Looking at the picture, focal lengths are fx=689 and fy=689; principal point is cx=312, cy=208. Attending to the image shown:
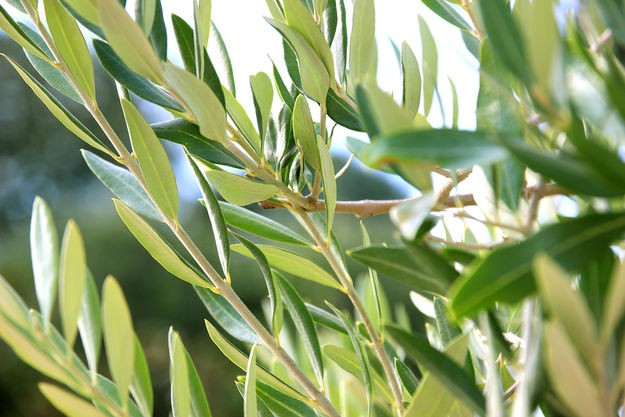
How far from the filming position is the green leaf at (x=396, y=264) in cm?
23

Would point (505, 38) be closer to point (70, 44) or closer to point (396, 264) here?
point (396, 264)

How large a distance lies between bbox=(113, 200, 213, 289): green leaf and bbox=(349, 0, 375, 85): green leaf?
12cm

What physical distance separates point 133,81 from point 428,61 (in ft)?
0.64

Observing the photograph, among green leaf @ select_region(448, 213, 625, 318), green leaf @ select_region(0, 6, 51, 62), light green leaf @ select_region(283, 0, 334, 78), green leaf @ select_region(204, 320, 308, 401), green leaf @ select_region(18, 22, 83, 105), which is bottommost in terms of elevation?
green leaf @ select_region(204, 320, 308, 401)

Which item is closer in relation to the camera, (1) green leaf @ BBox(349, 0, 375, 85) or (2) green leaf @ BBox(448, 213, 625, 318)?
(2) green leaf @ BBox(448, 213, 625, 318)

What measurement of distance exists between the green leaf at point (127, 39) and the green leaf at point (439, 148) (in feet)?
0.35

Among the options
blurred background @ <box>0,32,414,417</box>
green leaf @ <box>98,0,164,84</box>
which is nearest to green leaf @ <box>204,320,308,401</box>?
green leaf @ <box>98,0,164,84</box>

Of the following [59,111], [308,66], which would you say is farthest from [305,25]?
[59,111]

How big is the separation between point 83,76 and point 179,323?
427cm

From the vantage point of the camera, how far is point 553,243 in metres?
0.16

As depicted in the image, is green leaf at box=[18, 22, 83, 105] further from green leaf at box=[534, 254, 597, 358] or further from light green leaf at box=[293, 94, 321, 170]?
green leaf at box=[534, 254, 597, 358]

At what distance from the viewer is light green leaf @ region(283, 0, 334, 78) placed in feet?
0.95

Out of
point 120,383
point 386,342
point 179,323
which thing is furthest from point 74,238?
point 179,323

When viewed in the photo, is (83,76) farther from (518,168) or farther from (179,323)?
(179,323)
